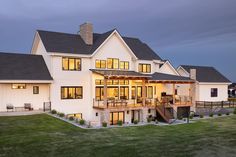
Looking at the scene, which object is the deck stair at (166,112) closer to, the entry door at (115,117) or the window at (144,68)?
the entry door at (115,117)

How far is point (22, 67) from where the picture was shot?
28.6 metres

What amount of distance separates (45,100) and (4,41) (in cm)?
8654

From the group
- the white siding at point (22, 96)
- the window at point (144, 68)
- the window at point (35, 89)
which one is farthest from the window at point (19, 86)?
the window at point (144, 68)

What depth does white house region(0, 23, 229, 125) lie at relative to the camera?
27938 millimetres

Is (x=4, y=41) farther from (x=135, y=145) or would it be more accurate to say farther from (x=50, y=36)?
(x=135, y=145)

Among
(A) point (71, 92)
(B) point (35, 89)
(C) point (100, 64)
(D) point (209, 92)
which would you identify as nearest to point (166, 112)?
(C) point (100, 64)

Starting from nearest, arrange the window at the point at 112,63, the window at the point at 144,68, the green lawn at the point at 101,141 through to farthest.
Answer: the green lawn at the point at 101,141
the window at the point at 112,63
the window at the point at 144,68

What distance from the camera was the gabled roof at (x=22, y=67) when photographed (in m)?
26.9

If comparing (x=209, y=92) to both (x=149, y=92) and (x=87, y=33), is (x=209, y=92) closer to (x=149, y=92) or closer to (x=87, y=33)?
(x=149, y=92)

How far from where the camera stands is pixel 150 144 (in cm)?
1638

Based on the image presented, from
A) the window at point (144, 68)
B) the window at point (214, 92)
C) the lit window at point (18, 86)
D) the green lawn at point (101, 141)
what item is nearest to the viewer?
the green lawn at point (101, 141)

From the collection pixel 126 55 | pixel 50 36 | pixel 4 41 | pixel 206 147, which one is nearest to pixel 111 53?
pixel 126 55

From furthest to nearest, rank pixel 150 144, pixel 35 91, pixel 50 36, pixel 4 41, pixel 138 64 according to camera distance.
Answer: pixel 4 41 → pixel 138 64 → pixel 50 36 → pixel 35 91 → pixel 150 144

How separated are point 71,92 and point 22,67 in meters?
6.01
